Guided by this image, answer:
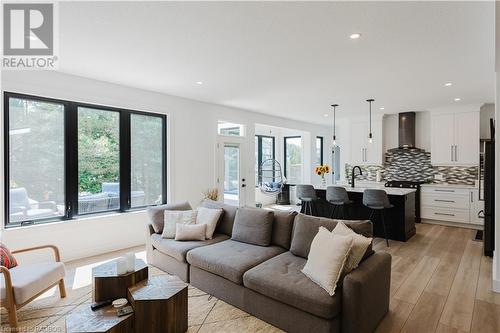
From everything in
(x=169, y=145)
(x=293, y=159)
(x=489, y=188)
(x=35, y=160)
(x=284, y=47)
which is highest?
(x=284, y=47)

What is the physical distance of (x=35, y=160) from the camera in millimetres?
3754

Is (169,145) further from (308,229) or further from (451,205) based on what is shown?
(451,205)

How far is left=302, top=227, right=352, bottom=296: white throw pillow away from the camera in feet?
6.94

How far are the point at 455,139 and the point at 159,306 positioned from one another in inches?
272

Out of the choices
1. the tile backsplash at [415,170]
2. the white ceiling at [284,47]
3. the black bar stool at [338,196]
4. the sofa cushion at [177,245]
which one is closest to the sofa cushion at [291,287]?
the sofa cushion at [177,245]

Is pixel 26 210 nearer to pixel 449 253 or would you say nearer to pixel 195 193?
pixel 195 193

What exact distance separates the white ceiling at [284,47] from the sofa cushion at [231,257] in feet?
7.33

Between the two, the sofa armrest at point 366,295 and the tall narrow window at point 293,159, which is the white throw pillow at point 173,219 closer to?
the sofa armrest at point 366,295

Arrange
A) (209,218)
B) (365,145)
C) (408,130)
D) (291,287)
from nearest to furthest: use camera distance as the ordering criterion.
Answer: (291,287), (209,218), (408,130), (365,145)

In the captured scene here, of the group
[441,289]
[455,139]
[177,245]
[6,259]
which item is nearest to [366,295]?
[441,289]

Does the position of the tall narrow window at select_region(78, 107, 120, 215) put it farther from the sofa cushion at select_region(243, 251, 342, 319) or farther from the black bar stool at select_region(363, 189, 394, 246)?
the black bar stool at select_region(363, 189, 394, 246)

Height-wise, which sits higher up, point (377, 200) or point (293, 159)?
point (293, 159)

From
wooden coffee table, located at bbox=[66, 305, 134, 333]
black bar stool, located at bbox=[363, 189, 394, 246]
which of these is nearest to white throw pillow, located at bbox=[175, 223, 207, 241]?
wooden coffee table, located at bbox=[66, 305, 134, 333]

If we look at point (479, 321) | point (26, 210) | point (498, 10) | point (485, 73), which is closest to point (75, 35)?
point (26, 210)
